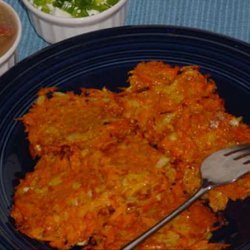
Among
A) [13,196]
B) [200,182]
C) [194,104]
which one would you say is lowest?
[13,196]

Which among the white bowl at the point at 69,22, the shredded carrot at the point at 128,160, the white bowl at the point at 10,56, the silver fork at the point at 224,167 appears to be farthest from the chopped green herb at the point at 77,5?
the silver fork at the point at 224,167

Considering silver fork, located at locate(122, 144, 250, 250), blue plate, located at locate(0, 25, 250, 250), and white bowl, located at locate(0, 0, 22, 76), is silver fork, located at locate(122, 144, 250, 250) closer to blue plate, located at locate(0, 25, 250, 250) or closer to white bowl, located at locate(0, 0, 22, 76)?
blue plate, located at locate(0, 25, 250, 250)

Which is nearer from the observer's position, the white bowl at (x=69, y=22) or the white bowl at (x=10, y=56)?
the white bowl at (x=10, y=56)

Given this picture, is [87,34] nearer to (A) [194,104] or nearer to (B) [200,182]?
(A) [194,104]

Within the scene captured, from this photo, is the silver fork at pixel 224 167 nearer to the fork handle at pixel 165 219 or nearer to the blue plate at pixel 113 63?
the fork handle at pixel 165 219

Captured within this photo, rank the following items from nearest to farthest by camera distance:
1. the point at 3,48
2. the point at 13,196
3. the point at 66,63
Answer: the point at 13,196 < the point at 66,63 < the point at 3,48

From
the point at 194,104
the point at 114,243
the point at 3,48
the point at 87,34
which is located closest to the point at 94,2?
the point at 87,34
